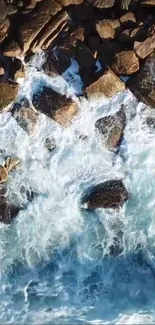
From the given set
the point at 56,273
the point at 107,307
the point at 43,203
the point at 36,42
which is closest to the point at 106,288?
the point at 107,307

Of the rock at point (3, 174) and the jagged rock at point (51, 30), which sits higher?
the jagged rock at point (51, 30)

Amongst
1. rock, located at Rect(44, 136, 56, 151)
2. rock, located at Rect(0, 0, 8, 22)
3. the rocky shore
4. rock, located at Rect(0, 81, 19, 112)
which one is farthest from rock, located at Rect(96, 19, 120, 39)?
rock, located at Rect(44, 136, 56, 151)

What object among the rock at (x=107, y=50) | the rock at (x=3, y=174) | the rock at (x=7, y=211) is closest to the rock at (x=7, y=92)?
the rock at (x=3, y=174)

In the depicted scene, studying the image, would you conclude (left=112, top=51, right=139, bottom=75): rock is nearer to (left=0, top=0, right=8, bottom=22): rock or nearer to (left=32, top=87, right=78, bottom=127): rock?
(left=32, top=87, right=78, bottom=127): rock

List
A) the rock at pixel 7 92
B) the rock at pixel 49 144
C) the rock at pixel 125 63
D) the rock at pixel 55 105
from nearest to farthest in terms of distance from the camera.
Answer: the rock at pixel 125 63 < the rock at pixel 55 105 < the rock at pixel 7 92 < the rock at pixel 49 144

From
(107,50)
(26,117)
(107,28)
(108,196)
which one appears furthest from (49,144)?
(107,28)

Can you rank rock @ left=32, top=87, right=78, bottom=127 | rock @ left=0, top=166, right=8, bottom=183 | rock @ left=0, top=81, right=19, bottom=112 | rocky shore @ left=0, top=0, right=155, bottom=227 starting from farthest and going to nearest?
rock @ left=0, top=166, right=8, bottom=183 < rock @ left=0, top=81, right=19, bottom=112 < rock @ left=32, top=87, right=78, bottom=127 < rocky shore @ left=0, top=0, right=155, bottom=227

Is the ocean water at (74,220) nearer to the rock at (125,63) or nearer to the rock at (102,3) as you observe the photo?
the rock at (125,63)

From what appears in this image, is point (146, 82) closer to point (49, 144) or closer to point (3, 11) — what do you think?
point (49, 144)

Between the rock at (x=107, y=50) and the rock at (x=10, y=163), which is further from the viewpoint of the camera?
the rock at (x=10, y=163)
